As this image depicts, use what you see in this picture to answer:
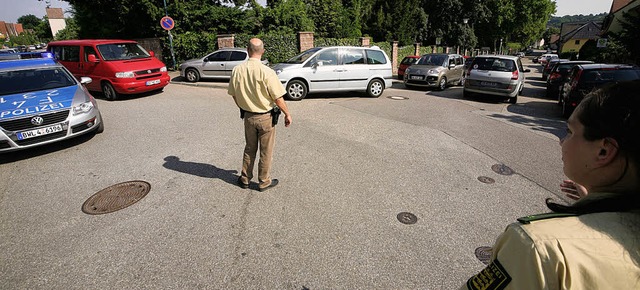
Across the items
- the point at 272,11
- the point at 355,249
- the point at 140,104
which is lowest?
the point at 355,249

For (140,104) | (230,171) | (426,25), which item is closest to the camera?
(230,171)

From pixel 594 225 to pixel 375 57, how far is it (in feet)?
39.3

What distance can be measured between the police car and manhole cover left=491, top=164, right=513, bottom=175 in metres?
7.50

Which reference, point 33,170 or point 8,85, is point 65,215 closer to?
point 33,170

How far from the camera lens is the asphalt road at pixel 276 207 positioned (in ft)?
9.52

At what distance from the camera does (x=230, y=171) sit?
5094 mm

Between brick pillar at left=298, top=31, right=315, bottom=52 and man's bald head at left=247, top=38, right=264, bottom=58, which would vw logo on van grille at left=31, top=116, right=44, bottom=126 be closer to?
man's bald head at left=247, top=38, right=264, bottom=58

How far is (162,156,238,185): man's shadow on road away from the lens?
487 centimetres

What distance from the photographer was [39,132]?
5.53m

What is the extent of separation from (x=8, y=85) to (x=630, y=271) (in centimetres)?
888


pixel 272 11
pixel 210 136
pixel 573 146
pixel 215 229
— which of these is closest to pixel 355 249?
pixel 215 229

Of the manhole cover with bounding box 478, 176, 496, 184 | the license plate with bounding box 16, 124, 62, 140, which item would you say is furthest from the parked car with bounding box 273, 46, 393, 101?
the manhole cover with bounding box 478, 176, 496, 184

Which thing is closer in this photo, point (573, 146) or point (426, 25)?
point (573, 146)

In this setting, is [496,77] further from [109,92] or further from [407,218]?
[109,92]
